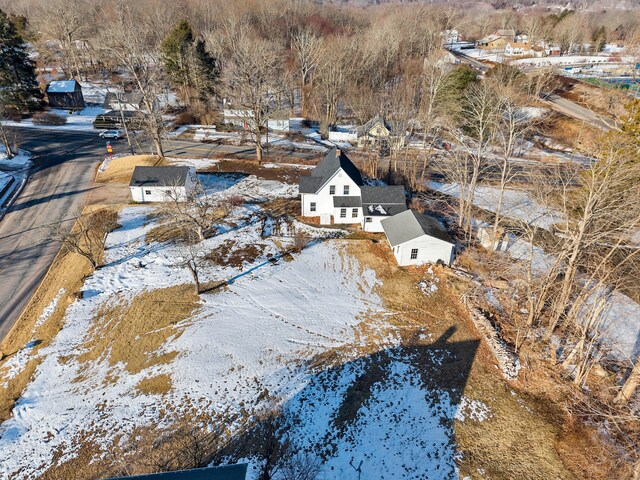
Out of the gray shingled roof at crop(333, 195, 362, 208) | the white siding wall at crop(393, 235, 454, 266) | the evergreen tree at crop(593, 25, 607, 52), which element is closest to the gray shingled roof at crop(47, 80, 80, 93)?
the gray shingled roof at crop(333, 195, 362, 208)

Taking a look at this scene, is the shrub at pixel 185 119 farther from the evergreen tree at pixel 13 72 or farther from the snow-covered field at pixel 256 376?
the snow-covered field at pixel 256 376

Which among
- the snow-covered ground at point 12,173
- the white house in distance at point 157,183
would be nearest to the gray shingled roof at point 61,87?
the snow-covered ground at point 12,173

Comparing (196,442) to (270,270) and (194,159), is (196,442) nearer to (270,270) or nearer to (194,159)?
(270,270)

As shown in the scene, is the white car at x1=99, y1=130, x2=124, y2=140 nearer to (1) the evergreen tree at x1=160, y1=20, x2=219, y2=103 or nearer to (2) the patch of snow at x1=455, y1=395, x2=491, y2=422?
(1) the evergreen tree at x1=160, y1=20, x2=219, y2=103

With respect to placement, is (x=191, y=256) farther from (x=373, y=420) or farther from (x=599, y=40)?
(x=599, y=40)

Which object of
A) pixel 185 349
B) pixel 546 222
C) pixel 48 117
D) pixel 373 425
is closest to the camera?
pixel 373 425

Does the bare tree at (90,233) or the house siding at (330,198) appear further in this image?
the house siding at (330,198)

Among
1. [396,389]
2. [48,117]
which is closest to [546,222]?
[396,389]
